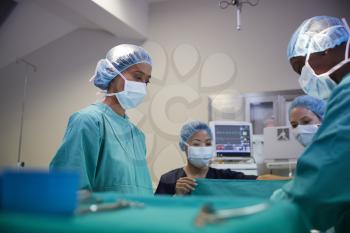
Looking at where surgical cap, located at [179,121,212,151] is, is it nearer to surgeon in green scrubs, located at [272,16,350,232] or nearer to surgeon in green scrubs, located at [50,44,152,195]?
surgeon in green scrubs, located at [50,44,152,195]

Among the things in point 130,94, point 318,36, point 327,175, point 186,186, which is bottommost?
point 186,186

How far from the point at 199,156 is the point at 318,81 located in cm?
125

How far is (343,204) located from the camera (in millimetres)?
875

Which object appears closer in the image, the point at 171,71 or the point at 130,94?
the point at 130,94

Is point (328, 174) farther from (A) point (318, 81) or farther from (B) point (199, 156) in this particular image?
(B) point (199, 156)

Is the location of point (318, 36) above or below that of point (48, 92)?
below

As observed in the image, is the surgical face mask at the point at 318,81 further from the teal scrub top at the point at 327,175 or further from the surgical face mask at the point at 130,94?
the surgical face mask at the point at 130,94

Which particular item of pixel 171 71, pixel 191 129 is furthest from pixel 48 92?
pixel 191 129

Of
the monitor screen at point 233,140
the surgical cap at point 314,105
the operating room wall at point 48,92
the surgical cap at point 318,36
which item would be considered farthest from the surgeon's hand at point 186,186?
the operating room wall at point 48,92

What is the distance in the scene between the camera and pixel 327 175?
2.75ft

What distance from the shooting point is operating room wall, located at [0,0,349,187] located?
141 inches

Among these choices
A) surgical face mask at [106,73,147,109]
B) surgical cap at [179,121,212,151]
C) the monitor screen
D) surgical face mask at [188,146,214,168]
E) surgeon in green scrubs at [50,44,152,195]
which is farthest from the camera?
the monitor screen

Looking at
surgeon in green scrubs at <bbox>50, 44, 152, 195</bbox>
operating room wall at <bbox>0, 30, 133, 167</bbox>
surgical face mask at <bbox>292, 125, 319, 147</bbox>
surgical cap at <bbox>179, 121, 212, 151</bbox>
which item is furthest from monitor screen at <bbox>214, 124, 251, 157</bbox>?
operating room wall at <bbox>0, 30, 133, 167</bbox>

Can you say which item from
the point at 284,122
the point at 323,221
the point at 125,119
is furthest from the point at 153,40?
the point at 323,221
